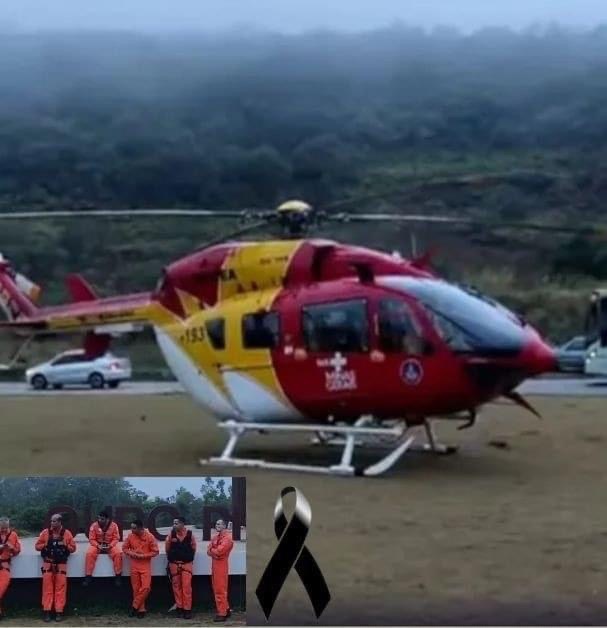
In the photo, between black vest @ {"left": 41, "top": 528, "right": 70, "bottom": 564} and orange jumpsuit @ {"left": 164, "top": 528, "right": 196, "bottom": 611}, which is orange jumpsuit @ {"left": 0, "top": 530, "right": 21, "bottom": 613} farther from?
orange jumpsuit @ {"left": 164, "top": 528, "right": 196, "bottom": 611}

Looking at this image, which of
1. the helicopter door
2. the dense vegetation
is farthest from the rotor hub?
the dense vegetation

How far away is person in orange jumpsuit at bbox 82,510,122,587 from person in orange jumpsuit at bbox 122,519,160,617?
0.05 m

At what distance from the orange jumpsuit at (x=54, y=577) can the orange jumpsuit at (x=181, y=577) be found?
0.38 meters

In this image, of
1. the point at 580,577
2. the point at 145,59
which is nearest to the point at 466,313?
the point at 580,577

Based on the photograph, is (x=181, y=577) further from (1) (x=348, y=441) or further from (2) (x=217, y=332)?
(2) (x=217, y=332)

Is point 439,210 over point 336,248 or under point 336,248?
over

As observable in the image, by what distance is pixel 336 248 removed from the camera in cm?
1082

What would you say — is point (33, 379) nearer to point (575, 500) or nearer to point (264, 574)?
point (575, 500)

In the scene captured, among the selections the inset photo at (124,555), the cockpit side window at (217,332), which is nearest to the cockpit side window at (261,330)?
the cockpit side window at (217,332)

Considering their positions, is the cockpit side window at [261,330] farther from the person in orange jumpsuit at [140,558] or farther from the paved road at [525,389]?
the paved road at [525,389]

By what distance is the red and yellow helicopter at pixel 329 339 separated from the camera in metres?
10.1

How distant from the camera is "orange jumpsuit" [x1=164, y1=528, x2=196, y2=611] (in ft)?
18.2

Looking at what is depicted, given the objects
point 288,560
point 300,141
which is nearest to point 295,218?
point 288,560

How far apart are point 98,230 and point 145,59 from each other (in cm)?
279
